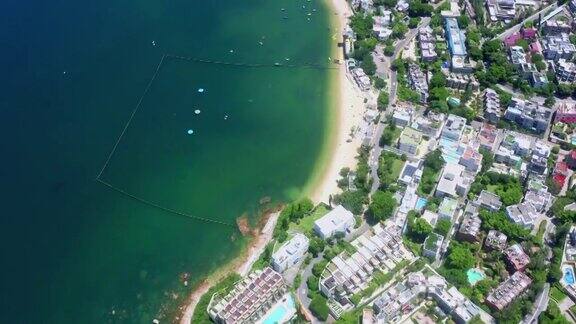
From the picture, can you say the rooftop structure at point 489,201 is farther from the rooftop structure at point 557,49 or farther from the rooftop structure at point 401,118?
the rooftop structure at point 557,49

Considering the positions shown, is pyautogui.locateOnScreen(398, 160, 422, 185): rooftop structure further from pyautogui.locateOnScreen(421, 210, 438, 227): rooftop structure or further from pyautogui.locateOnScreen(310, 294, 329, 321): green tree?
pyautogui.locateOnScreen(310, 294, 329, 321): green tree

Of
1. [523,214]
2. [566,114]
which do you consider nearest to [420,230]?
[523,214]

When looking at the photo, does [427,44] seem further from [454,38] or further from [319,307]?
[319,307]

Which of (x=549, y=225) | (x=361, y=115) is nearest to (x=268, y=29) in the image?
(x=361, y=115)

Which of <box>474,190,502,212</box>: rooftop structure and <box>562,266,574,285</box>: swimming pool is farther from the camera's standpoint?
<box>474,190,502,212</box>: rooftop structure

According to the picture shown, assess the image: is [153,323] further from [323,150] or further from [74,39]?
[74,39]

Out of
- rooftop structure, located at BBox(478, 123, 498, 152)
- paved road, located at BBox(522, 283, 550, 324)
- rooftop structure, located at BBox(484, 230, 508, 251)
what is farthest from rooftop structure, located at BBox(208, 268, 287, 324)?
rooftop structure, located at BBox(478, 123, 498, 152)
